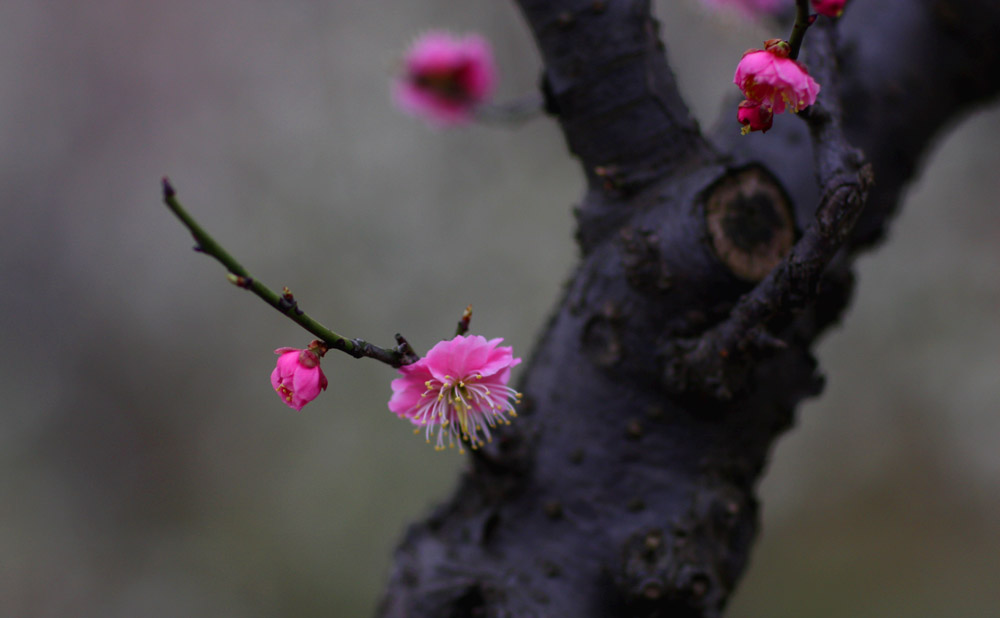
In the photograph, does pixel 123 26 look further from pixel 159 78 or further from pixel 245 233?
pixel 245 233

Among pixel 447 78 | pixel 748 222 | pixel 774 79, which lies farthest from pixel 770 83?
pixel 447 78

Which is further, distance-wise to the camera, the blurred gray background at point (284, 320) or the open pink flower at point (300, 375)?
the blurred gray background at point (284, 320)

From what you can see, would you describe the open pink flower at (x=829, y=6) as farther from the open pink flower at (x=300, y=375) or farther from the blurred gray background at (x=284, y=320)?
the blurred gray background at (x=284, y=320)

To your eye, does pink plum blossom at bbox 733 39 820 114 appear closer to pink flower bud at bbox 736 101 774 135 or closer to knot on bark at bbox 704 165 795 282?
pink flower bud at bbox 736 101 774 135

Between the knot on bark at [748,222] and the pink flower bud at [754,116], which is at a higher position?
the knot on bark at [748,222]

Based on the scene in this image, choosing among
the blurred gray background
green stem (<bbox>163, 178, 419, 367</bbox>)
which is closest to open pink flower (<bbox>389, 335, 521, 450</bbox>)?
green stem (<bbox>163, 178, 419, 367</bbox>)

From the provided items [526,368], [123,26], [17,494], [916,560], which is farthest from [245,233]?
[916,560]

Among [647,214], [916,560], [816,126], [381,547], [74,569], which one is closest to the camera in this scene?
[816,126]

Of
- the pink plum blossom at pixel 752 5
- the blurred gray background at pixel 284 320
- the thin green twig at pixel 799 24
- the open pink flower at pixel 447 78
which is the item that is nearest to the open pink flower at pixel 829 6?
the thin green twig at pixel 799 24
